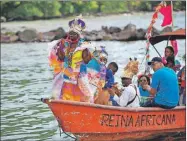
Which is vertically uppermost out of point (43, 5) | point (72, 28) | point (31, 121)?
point (43, 5)

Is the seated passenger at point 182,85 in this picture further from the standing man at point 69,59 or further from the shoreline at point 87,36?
the shoreline at point 87,36

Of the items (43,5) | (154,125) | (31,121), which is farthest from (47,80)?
(43,5)

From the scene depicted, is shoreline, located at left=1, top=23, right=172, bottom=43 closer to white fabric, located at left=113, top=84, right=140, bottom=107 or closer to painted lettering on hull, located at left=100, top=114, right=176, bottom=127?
painted lettering on hull, located at left=100, top=114, right=176, bottom=127

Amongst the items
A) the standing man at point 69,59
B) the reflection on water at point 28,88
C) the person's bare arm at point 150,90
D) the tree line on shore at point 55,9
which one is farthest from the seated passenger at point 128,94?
the tree line on shore at point 55,9

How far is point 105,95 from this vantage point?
11422mm

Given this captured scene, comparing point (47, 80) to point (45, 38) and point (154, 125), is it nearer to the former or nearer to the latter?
point (154, 125)

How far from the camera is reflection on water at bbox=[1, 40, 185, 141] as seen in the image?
46.4 feet

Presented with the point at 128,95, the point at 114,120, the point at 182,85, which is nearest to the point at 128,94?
the point at 128,95

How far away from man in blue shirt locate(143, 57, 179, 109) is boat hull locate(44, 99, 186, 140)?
16cm

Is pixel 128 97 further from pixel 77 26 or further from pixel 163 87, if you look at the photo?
pixel 77 26

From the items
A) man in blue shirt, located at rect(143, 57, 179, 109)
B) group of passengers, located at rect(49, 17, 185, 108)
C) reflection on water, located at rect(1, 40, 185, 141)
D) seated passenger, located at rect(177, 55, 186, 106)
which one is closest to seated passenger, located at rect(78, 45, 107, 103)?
group of passengers, located at rect(49, 17, 185, 108)

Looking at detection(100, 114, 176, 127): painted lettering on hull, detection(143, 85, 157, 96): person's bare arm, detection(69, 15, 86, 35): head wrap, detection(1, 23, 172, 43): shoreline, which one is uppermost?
detection(1, 23, 172, 43): shoreline

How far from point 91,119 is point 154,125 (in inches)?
51.6

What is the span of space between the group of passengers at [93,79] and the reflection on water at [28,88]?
6.95 feet
